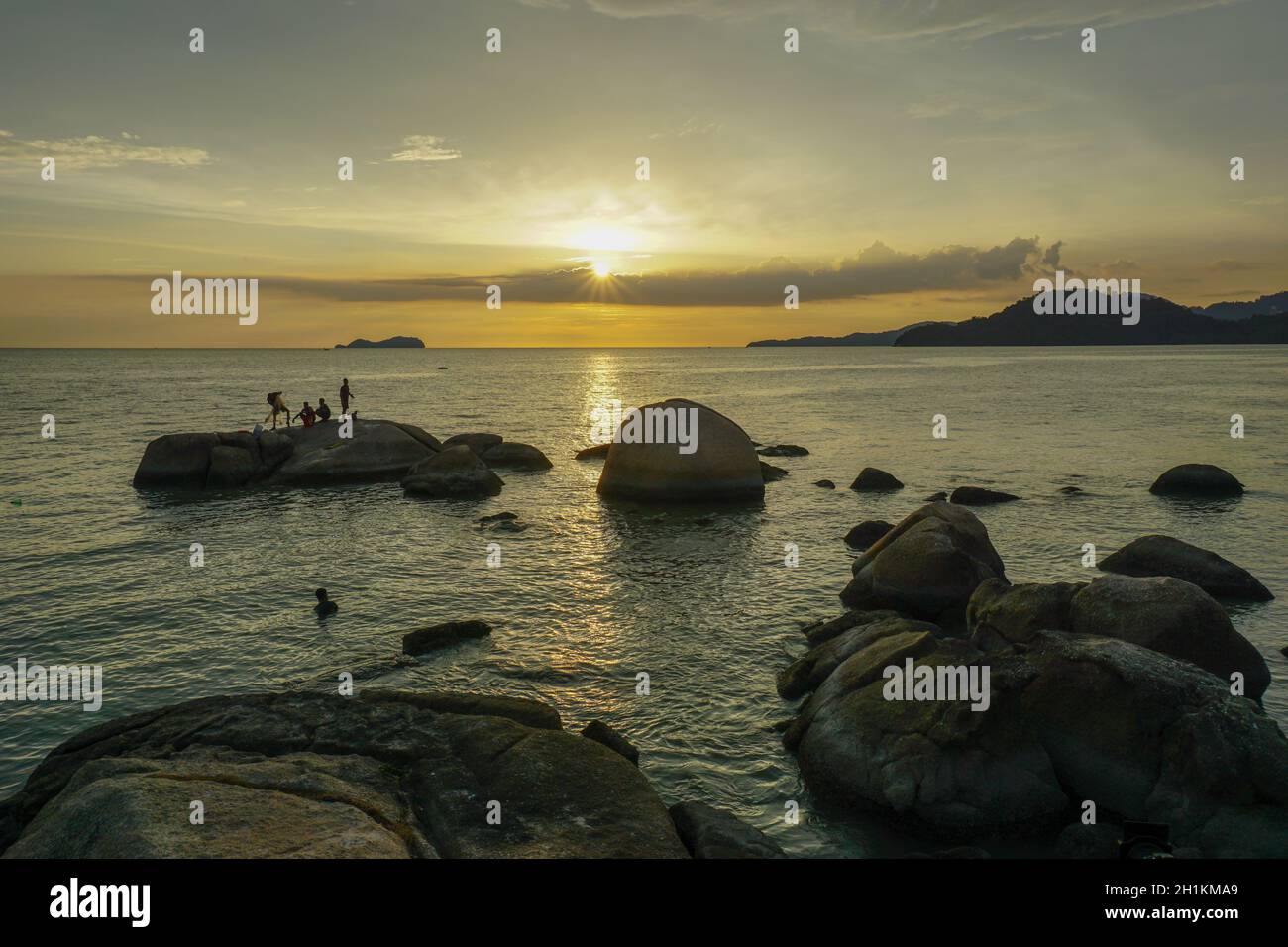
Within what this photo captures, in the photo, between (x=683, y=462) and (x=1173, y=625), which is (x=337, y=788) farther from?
(x=683, y=462)

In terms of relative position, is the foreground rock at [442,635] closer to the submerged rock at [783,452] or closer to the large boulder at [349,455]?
the large boulder at [349,455]

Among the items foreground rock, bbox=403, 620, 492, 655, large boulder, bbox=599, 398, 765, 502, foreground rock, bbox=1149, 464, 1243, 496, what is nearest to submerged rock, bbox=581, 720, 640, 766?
foreground rock, bbox=403, 620, 492, 655

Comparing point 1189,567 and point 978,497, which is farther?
point 978,497

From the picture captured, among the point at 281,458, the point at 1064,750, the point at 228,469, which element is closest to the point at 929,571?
the point at 1064,750

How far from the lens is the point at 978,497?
31.8 meters

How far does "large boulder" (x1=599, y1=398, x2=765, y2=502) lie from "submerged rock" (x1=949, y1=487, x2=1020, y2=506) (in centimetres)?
809

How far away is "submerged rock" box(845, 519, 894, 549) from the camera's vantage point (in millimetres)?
25156

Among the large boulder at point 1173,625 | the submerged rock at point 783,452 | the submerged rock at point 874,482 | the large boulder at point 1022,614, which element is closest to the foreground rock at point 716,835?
the large boulder at point 1022,614

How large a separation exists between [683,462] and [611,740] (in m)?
20.2

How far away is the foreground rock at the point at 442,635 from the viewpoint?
54.6 feet

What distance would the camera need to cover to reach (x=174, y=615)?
738 inches

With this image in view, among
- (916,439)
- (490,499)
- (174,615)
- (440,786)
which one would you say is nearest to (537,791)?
(440,786)
